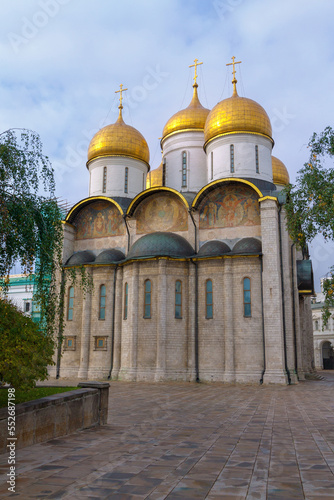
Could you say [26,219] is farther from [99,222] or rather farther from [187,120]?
[187,120]

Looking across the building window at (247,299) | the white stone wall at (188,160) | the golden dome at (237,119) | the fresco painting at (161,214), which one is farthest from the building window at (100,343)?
the golden dome at (237,119)

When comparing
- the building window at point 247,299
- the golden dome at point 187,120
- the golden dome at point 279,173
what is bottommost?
the building window at point 247,299

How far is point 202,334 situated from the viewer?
18.6m

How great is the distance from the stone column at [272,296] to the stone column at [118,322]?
621 cm

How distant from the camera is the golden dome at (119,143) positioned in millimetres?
23609

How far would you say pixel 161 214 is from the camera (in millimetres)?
21203

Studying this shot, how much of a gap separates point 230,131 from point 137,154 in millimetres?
5213

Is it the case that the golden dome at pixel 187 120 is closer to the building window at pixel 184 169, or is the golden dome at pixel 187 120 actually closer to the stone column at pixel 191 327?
the building window at pixel 184 169

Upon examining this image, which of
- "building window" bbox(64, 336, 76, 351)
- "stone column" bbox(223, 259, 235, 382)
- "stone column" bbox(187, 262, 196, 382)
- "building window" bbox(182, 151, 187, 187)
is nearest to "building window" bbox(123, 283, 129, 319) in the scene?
"stone column" bbox(187, 262, 196, 382)

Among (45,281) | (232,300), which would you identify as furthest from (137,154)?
(45,281)

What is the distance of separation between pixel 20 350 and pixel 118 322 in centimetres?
1398

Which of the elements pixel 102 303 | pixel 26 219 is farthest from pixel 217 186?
pixel 26 219

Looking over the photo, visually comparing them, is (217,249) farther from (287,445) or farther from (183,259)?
(287,445)

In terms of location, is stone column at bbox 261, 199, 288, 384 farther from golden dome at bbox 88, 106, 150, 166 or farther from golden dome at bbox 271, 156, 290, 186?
golden dome at bbox 271, 156, 290, 186
